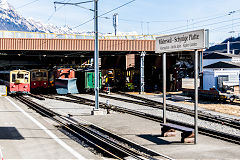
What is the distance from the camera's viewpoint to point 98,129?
47.9 feet

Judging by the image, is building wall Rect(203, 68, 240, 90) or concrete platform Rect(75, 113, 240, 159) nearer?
concrete platform Rect(75, 113, 240, 159)

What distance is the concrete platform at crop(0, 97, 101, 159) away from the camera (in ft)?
32.7

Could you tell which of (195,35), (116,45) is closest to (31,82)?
(116,45)

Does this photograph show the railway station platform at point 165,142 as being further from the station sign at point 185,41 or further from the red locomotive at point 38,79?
the red locomotive at point 38,79

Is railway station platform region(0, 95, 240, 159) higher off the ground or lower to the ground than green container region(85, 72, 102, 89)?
lower

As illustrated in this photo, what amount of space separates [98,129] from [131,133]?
219cm

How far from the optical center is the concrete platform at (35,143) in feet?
32.7

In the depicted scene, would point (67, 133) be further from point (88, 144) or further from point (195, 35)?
point (195, 35)

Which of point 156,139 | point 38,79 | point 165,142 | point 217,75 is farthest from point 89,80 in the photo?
point 165,142

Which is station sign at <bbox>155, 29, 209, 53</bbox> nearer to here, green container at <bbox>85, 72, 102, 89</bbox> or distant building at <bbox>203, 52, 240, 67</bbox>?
green container at <bbox>85, 72, 102, 89</bbox>

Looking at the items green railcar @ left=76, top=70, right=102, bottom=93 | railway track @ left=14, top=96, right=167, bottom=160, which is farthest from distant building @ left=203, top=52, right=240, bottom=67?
railway track @ left=14, top=96, right=167, bottom=160

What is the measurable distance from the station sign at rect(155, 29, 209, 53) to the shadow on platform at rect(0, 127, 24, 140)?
7.19 meters

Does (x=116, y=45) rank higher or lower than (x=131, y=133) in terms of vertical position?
higher

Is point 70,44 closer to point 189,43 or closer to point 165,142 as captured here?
point 189,43
